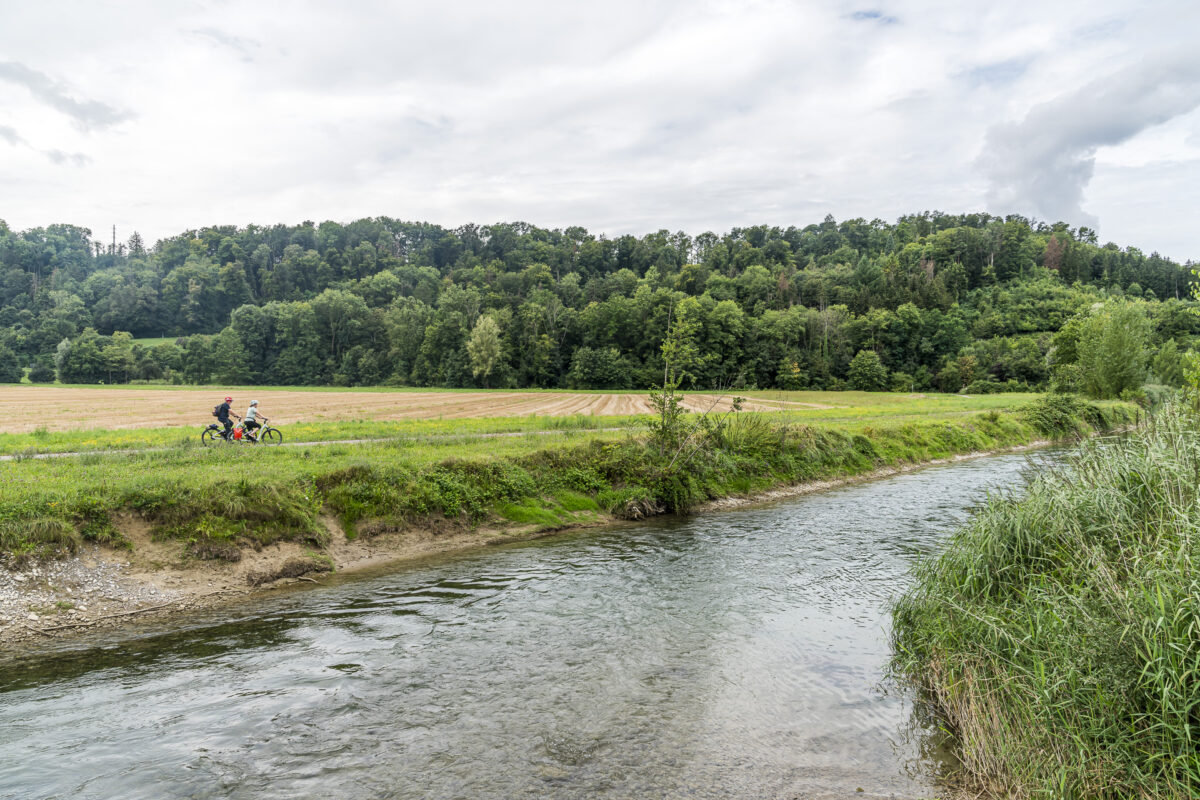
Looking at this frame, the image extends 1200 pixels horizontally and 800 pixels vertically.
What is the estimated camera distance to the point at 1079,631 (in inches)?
267

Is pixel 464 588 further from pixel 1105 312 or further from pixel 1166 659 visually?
pixel 1105 312

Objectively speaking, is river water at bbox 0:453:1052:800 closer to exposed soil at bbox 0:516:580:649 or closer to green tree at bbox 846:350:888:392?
exposed soil at bbox 0:516:580:649

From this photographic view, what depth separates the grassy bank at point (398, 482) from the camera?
47.4ft

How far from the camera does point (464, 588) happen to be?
14.5m

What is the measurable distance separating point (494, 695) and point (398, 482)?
10531 millimetres

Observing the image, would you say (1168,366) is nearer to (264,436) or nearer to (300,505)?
(264,436)

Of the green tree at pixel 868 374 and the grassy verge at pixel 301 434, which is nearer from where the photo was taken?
the grassy verge at pixel 301 434

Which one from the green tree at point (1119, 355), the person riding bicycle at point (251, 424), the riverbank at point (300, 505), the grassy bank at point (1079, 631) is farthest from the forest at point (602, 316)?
the grassy bank at point (1079, 631)

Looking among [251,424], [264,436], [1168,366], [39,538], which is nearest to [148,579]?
[39,538]

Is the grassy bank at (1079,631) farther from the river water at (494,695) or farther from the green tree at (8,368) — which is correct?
the green tree at (8,368)

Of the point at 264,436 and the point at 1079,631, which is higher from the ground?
the point at 1079,631

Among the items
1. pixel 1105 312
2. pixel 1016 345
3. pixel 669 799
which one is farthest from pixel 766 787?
pixel 1016 345

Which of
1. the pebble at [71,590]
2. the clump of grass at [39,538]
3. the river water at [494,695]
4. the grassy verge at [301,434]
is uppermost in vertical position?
the grassy verge at [301,434]

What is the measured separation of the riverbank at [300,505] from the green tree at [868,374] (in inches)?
3433
